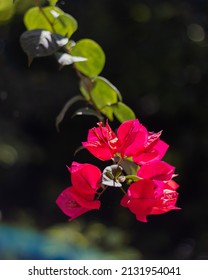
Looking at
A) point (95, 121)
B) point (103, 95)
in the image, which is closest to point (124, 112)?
point (103, 95)

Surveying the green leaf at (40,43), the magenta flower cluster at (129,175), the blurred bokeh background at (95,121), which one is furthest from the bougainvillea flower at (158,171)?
the blurred bokeh background at (95,121)

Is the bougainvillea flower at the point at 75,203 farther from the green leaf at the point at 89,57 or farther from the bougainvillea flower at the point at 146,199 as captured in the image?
the green leaf at the point at 89,57

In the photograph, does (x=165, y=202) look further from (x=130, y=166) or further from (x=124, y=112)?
(x=124, y=112)

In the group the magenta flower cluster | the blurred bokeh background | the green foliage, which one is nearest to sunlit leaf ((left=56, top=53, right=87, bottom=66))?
the green foliage

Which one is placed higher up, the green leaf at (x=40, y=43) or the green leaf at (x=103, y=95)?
the green leaf at (x=40, y=43)

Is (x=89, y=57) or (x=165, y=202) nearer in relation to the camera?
(x=165, y=202)

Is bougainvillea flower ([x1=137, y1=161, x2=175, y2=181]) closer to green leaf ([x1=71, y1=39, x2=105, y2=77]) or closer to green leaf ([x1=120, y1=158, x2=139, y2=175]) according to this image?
green leaf ([x1=120, y1=158, x2=139, y2=175])

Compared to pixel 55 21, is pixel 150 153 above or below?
below

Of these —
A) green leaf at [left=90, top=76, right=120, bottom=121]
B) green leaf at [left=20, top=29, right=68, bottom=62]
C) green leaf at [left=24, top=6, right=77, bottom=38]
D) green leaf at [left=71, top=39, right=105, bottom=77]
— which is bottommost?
green leaf at [left=90, top=76, right=120, bottom=121]
